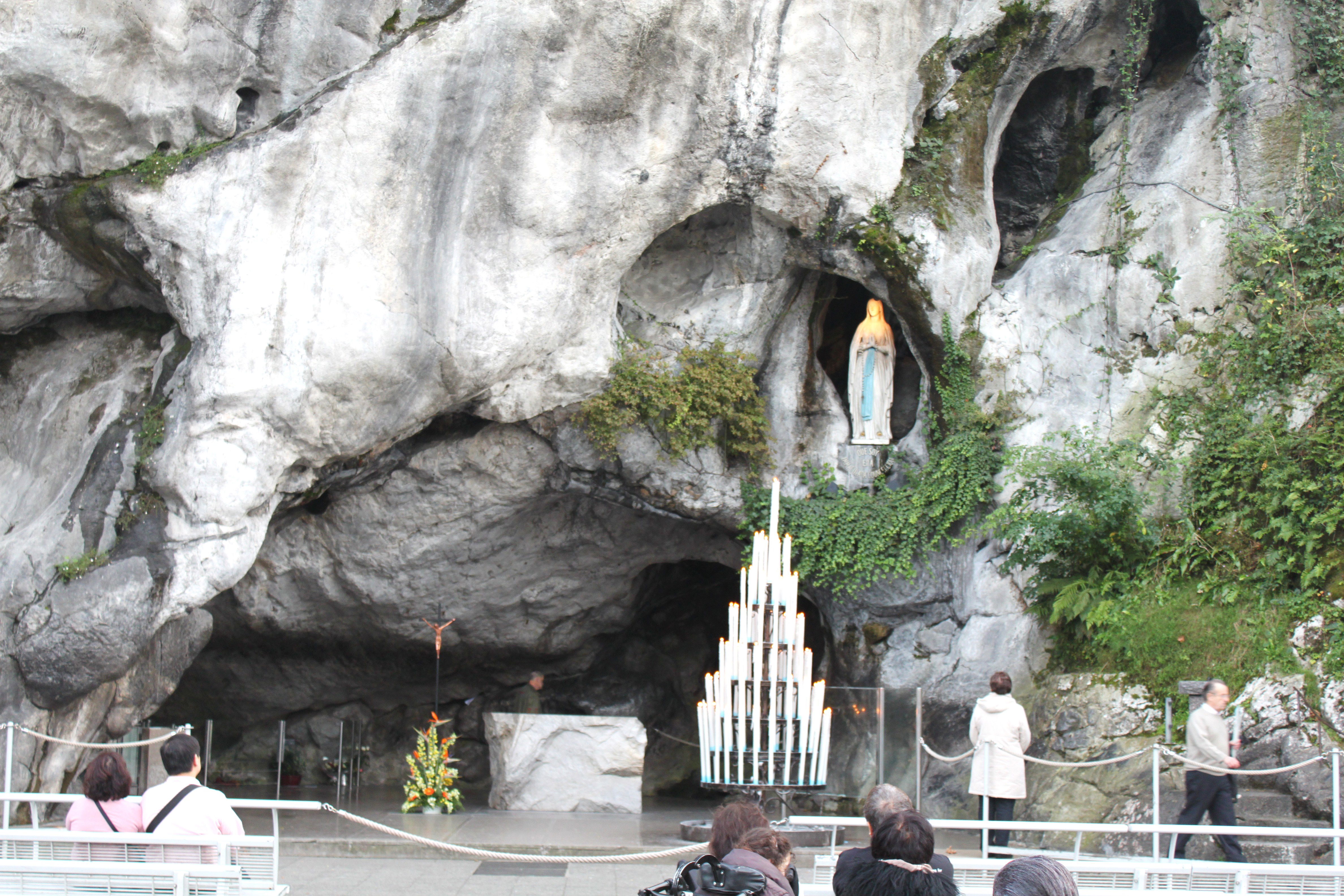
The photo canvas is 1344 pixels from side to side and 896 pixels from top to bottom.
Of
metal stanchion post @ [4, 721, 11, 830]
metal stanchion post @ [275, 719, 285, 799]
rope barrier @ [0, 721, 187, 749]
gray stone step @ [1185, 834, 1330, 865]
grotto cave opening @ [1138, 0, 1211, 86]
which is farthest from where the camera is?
metal stanchion post @ [275, 719, 285, 799]

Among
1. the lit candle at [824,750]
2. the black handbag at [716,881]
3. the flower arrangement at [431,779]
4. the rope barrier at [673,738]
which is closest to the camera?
the black handbag at [716,881]

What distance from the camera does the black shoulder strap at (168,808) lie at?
4273 millimetres

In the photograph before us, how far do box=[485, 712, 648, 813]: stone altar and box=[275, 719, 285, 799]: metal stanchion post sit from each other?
2295mm

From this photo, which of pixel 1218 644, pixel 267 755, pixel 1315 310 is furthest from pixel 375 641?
pixel 1315 310

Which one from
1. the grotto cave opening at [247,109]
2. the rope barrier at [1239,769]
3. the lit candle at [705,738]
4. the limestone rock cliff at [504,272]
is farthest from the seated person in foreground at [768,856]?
the grotto cave opening at [247,109]

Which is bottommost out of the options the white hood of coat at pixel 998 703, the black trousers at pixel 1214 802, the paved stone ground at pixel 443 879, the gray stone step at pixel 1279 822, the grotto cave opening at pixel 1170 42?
the paved stone ground at pixel 443 879

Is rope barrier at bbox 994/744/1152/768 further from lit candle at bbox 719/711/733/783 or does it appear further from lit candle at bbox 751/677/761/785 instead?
lit candle at bbox 719/711/733/783

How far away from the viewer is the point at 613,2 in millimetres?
9875

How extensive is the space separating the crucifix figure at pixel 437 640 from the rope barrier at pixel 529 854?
2576 mm

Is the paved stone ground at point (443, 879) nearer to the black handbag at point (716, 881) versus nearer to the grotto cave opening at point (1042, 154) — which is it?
the black handbag at point (716, 881)

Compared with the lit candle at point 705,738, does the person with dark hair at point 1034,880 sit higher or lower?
higher

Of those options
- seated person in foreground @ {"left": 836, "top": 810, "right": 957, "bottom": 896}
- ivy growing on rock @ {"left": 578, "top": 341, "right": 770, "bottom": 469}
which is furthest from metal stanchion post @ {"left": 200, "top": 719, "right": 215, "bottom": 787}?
seated person in foreground @ {"left": 836, "top": 810, "right": 957, "bottom": 896}

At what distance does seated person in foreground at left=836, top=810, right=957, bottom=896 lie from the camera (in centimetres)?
319

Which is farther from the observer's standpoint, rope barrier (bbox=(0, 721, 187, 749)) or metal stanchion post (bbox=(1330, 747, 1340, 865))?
rope barrier (bbox=(0, 721, 187, 749))
